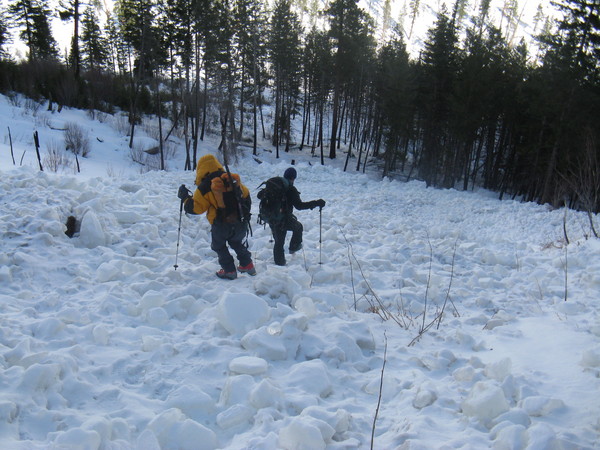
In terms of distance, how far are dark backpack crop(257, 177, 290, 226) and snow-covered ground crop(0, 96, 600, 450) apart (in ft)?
2.71

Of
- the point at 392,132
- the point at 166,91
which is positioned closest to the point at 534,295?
the point at 392,132

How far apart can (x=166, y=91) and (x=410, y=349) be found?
4017 cm

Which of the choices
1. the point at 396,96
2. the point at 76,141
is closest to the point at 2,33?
the point at 76,141

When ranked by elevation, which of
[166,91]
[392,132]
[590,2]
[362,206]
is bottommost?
[362,206]

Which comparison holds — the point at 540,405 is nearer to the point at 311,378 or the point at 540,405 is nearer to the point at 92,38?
the point at 311,378

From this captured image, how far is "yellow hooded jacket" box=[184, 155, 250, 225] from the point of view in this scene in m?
5.36

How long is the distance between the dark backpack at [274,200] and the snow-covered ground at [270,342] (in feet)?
2.71

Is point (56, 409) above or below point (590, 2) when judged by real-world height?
below

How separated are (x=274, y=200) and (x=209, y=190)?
1.20 meters

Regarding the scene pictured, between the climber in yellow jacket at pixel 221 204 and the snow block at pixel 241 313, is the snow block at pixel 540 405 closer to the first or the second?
the snow block at pixel 241 313

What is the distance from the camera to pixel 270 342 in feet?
12.1

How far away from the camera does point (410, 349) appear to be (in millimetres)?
3906

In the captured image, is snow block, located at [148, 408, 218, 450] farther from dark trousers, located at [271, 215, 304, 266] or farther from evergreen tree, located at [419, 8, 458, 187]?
evergreen tree, located at [419, 8, 458, 187]

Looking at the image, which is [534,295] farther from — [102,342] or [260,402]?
[102,342]
